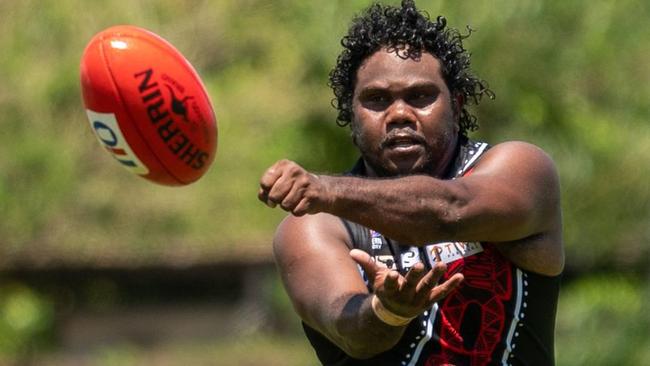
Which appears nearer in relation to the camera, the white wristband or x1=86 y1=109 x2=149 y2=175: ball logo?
the white wristband

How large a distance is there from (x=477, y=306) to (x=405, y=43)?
1.13 meters

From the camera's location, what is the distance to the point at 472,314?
5.98 meters

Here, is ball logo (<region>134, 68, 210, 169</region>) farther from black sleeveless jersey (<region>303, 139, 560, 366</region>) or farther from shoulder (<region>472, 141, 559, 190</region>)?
shoulder (<region>472, 141, 559, 190</region>)

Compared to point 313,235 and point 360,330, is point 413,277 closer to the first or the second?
point 360,330

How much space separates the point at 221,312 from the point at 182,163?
8.55m

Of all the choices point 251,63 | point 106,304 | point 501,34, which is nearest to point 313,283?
point 501,34

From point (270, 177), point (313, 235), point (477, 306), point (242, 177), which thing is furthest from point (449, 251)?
Answer: point (242, 177)

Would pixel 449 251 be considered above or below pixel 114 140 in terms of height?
below

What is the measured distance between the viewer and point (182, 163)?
6.13 m

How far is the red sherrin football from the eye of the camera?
612 centimetres

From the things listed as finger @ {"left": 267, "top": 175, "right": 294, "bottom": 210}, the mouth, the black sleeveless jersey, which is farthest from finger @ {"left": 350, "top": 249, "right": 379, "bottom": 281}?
the mouth

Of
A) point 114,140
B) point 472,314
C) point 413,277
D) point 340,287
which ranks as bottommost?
point 472,314

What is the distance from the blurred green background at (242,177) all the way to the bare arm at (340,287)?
6.31 meters

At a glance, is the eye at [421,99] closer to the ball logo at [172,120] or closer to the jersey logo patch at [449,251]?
the jersey logo patch at [449,251]
